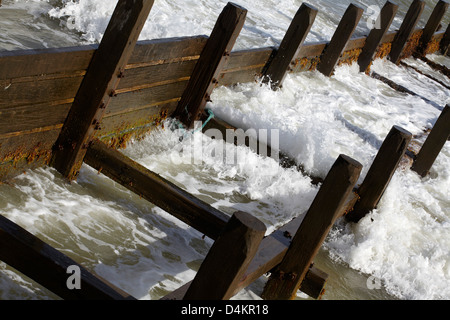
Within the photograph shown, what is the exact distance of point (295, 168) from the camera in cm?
692

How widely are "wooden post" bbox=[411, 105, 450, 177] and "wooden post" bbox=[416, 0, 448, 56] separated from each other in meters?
8.77

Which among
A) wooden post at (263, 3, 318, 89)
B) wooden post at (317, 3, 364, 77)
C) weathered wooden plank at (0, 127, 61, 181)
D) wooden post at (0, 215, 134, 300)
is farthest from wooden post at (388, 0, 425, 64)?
wooden post at (0, 215, 134, 300)

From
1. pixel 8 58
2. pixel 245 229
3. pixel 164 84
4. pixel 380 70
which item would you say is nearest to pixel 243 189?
pixel 164 84

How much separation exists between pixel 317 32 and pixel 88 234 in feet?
40.7

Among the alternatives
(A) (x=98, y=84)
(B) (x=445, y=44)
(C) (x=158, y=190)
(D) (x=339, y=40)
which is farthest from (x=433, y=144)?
(B) (x=445, y=44)

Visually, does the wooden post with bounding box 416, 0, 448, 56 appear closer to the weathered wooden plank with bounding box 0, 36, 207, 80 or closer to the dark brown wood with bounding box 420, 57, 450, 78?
the dark brown wood with bounding box 420, 57, 450, 78

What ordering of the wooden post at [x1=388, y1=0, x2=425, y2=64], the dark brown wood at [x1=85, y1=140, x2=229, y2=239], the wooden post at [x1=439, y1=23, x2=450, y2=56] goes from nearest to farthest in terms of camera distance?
the dark brown wood at [x1=85, y1=140, x2=229, y2=239]
the wooden post at [x1=388, y1=0, x2=425, y2=64]
the wooden post at [x1=439, y1=23, x2=450, y2=56]

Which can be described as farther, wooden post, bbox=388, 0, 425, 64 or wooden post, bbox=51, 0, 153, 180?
wooden post, bbox=388, 0, 425, 64

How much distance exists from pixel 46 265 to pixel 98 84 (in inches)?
88.6

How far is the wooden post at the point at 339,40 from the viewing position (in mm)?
10367

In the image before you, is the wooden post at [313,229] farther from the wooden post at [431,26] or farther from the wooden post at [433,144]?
the wooden post at [431,26]

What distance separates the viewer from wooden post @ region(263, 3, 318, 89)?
27.9 feet

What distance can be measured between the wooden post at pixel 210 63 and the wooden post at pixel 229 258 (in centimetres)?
363
